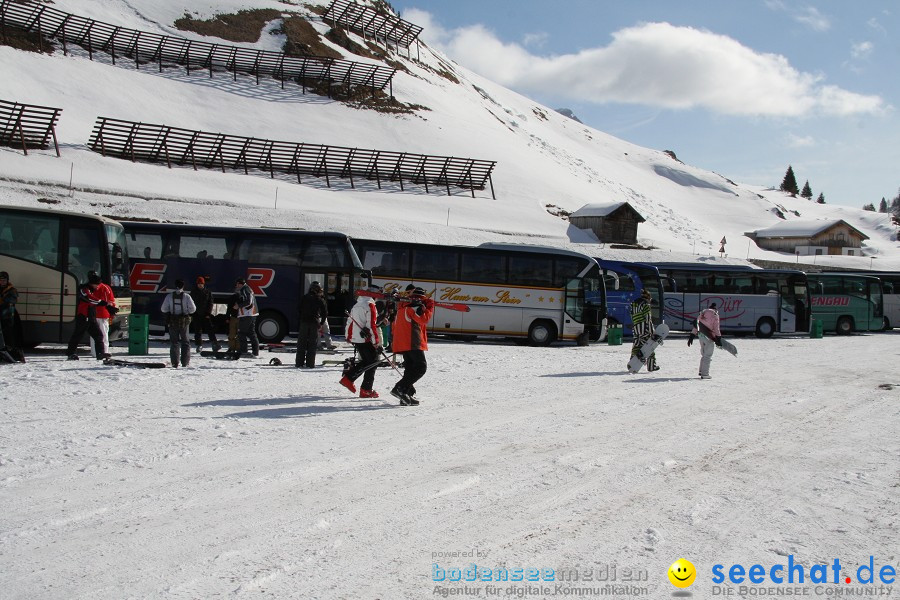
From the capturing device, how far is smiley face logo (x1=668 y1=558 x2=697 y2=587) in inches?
161

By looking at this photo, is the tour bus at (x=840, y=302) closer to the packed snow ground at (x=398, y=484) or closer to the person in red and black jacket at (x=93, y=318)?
the packed snow ground at (x=398, y=484)

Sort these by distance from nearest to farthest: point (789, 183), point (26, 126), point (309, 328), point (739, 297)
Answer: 1. point (309, 328)
2. point (739, 297)
3. point (26, 126)
4. point (789, 183)

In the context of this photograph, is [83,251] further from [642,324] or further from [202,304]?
[642,324]

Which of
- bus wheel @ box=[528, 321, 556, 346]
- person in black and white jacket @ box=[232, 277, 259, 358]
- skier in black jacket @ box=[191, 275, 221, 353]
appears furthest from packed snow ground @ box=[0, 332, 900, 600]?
bus wheel @ box=[528, 321, 556, 346]

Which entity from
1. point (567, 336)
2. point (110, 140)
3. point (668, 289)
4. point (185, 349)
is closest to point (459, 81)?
point (110, 140)

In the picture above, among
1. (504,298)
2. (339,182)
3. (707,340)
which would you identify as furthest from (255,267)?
(339,182)

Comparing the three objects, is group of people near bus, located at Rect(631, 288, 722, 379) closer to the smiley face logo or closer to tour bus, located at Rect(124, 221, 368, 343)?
tour bus, located at Rect(124, 221, 368, 343)

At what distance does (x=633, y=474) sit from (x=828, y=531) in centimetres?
167

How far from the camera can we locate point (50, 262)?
13789 millimetres

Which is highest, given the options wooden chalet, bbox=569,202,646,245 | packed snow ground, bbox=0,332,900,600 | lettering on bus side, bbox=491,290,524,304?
wooden chalet, bbox=569,202,646,245

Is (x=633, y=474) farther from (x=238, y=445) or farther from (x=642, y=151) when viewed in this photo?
(x=642, y=151)

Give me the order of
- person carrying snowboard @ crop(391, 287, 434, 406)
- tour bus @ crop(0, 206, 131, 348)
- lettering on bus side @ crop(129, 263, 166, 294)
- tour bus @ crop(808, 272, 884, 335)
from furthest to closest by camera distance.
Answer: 1. tour bus @ crop(808, 272, 884, 335)
2. lettering on bus side @ crop(129, 263, 166, 294)
3. tour bus @ crop(0, 206, 131, 348)
4. person carrying snowboard @ crop(391, 287, 434, 406)

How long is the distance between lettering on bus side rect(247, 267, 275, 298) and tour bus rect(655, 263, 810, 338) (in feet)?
54.0

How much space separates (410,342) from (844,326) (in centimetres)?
2757
